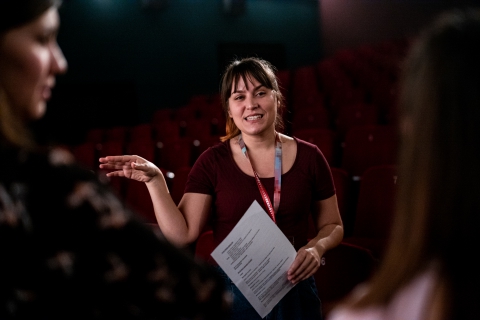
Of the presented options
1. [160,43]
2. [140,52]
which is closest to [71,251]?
[140,52]

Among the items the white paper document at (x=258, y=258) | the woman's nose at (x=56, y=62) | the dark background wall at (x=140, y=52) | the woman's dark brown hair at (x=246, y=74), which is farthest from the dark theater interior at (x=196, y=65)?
the woman's nose at (x=56, y=62)

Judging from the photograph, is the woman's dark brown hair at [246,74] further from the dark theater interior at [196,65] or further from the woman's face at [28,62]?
the dark theater interior at [196,65]

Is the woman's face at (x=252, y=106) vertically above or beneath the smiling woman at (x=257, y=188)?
above

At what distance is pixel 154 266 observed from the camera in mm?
447

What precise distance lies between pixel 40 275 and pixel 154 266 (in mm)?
95

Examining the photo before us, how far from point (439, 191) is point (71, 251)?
315 mm

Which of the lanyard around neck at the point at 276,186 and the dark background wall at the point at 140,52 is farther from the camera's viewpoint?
the dark background wall at the point at 140,52

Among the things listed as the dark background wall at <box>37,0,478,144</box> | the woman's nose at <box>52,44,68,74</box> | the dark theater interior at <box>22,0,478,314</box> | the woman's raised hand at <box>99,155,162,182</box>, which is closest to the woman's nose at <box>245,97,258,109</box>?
the woman's raised hand at <box>99,155,162,182</box>

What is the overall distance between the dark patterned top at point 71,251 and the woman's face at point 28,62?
0.19 ft

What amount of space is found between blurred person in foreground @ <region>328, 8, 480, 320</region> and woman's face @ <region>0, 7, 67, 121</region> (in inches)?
13.5

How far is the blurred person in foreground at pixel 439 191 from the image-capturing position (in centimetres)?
42

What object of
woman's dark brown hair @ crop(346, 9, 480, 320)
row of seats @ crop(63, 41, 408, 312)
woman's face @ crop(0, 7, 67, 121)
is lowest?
row of seats @ crop(63, 41, 408, 312)

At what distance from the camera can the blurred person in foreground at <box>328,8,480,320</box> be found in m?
0.42

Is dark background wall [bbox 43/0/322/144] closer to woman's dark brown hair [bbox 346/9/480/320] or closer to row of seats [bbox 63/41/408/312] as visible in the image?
row of seats [bbox 63/41/408/312]
